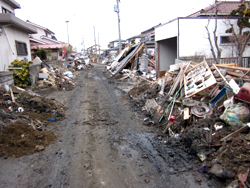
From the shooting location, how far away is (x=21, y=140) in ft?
15.3

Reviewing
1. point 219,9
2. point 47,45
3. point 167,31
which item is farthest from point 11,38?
point 47,45

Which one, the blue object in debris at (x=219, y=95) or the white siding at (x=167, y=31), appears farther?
the white siding at (x=167, y=31)

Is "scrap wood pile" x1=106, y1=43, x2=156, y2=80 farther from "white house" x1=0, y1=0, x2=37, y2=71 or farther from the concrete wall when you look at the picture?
the concrete wall

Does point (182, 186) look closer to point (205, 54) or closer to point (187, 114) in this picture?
point (187, 114)

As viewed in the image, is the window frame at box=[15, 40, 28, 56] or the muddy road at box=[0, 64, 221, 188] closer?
the muddy road at box=[0, 64, 221, 188]

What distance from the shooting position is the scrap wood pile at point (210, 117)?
3.44m

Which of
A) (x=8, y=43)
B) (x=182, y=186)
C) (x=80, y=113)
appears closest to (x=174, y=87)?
(x=80, y=113)

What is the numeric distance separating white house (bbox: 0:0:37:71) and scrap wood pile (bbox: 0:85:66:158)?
4.69 meters

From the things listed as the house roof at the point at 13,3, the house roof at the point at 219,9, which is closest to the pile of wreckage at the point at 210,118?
the house roof at the point at 219,9

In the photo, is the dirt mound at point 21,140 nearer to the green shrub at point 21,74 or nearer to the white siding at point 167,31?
the green shrub at point 21,74

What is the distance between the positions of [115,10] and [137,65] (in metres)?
13.1

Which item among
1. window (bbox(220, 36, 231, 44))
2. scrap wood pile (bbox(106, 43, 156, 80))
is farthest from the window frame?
window (bbox(220, 36, 231, 44))

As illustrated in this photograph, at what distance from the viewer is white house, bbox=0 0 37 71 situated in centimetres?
→ 1053

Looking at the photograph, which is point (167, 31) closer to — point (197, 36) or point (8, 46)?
point (197, 36)
